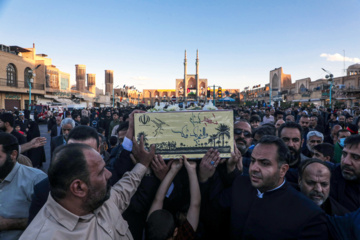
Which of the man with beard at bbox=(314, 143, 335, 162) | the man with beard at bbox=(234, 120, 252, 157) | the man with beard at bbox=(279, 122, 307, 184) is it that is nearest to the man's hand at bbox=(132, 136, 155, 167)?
the man with beard at bbox=(234, 120, 252, 157)

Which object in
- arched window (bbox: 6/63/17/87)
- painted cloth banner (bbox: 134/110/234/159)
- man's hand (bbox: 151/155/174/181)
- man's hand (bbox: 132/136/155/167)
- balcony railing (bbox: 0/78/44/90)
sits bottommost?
man's hand (bbox: 151/155/174/181)

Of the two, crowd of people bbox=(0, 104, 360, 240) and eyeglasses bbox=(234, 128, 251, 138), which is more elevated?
eyeglasses bbox=(234, 128, 251, 138)

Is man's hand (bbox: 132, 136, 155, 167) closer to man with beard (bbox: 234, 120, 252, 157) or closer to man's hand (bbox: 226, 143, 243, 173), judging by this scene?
man's hand (bbox: 226, 143, 243, 173)

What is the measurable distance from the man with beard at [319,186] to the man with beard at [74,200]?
6.38ft

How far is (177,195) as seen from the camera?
268cm

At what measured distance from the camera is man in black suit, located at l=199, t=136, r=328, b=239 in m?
2.01

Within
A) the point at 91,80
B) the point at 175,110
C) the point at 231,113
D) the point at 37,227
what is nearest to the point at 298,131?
the point at 231,113

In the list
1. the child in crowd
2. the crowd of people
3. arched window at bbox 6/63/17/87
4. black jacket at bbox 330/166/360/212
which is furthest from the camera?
arched window at bbox 6/63/17/87

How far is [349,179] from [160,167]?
2.10 metres

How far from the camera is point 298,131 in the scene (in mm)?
4055

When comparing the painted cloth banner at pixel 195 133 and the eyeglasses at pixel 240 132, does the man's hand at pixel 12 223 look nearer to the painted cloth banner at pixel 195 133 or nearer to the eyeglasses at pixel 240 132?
the painted cloth banner at pixel 195 133

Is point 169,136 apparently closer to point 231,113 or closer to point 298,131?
point 231,113

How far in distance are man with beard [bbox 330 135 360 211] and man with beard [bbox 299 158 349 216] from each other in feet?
0.77

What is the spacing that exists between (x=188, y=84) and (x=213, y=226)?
9078 centimetres
